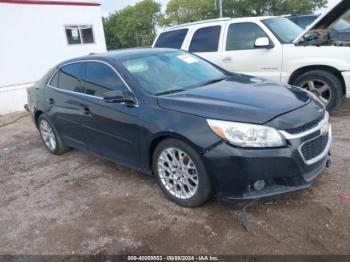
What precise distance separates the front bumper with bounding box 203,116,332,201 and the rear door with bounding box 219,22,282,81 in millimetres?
3287

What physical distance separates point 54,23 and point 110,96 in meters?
10.6

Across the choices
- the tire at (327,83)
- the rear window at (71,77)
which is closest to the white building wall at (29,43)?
the rear window at (71,77)

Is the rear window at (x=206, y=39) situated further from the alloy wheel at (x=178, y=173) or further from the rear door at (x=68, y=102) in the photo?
the alloy wheel at (x=178, y=173)

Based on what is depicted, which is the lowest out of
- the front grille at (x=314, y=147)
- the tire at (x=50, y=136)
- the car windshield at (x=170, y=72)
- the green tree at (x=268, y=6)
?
the tire at (x=50, y=136)

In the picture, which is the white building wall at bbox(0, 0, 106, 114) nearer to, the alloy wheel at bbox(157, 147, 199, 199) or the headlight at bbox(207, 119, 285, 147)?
the alloy wheel at bbox(157, 147, 199, 199)

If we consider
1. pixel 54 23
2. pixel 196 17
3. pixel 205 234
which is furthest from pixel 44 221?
pixel 196 17

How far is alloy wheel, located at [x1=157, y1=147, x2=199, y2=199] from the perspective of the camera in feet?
11.4

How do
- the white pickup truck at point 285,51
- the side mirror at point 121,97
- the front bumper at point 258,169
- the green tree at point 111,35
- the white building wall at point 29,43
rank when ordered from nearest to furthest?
1. the front bumper at point 258,169
2. the side mirror at point 121,97
3. the white pickup truck at point 285,51
4. the white building wall at point 29,43
5. the green tree at point 111,35

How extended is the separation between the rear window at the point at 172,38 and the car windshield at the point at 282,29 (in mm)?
1787

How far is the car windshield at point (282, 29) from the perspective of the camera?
20.7 feet

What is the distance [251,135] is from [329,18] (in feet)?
14.0

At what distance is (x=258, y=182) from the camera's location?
315cm

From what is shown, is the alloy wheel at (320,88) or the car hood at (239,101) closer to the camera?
the car hood at (239,101)

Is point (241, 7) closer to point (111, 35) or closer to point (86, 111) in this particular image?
point (86, 111)
